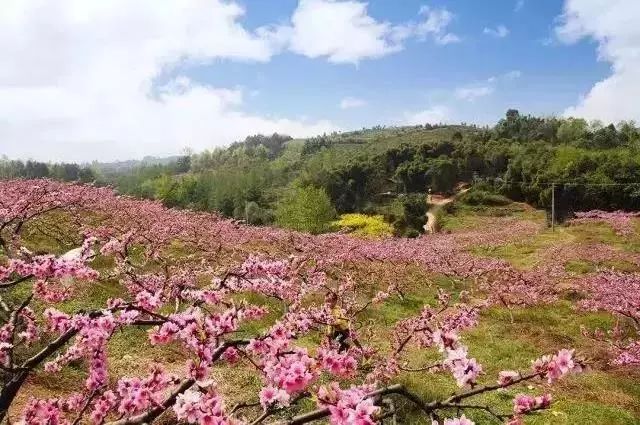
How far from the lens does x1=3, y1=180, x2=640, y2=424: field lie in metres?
A: 11.2

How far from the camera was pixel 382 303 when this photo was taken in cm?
Result: 2189

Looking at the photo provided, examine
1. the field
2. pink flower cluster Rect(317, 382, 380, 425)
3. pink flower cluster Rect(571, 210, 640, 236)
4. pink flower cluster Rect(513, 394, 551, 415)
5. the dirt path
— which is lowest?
the dirt path

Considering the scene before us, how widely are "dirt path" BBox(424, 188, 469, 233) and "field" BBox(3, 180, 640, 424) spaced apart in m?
15.9

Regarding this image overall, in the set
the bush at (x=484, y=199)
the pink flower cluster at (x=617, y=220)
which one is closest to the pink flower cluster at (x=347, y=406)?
the pink flower cluster at (x=617, y=220)

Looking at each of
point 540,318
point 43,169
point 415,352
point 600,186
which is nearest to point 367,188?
point 600,186

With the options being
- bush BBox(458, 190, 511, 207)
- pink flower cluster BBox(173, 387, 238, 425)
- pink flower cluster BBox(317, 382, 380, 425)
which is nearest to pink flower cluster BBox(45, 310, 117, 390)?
pink flower cluster BBox(173, 387, 238, 425)

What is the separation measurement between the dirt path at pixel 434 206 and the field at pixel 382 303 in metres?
15.9

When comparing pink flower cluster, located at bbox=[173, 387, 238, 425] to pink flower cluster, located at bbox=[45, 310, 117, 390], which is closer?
pink flower cluster, located at bbox=[173, 387, 238, 425]

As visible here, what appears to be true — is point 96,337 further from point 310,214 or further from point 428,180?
point 428,180

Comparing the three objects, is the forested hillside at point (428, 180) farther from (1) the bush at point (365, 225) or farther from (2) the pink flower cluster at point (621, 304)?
(2) the pink flower cluster at point (621, 304)

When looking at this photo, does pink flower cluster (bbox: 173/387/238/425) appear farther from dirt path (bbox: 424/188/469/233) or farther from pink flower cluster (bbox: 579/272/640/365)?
dirt path (bbox: 424/188/469/233)

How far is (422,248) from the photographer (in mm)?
34125

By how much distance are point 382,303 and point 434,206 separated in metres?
50.6

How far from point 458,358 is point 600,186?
59893 millimetres
